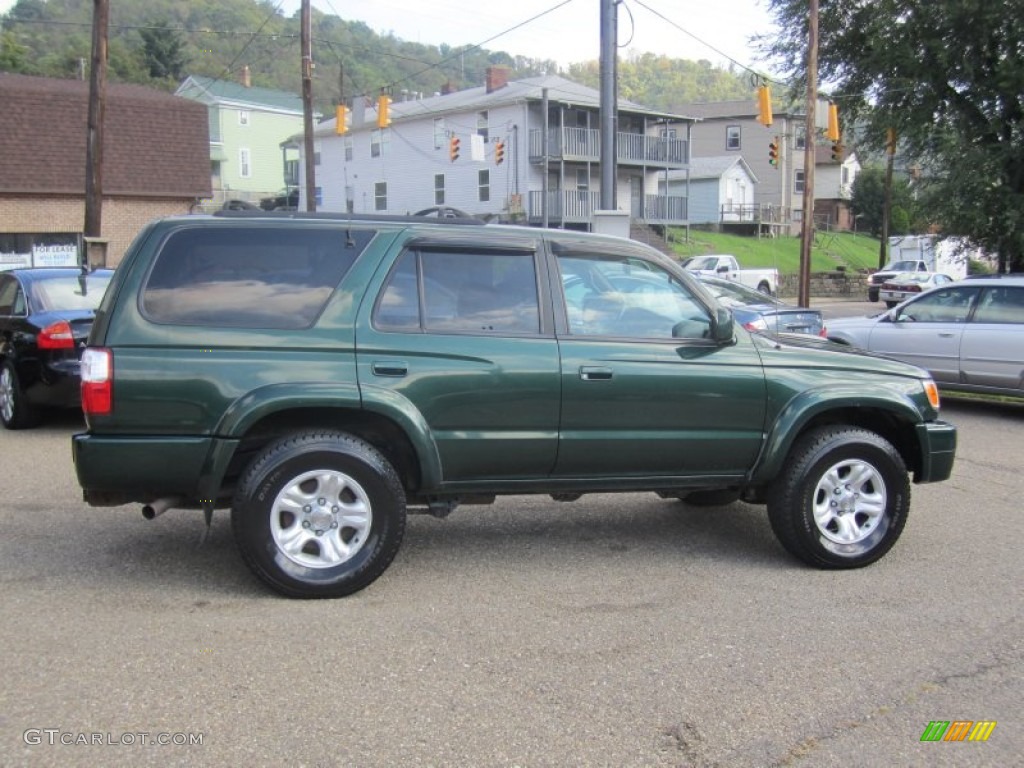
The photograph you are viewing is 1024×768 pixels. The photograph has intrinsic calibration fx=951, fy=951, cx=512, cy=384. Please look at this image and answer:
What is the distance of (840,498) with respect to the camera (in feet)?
17.9

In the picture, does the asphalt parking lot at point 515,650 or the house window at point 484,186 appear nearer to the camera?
the asphalt parking lot at point 515,650

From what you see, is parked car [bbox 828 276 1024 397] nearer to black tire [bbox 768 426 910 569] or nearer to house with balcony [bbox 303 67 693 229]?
black tire [bbox 768 426 910 569]

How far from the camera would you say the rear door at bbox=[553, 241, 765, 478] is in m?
5.10

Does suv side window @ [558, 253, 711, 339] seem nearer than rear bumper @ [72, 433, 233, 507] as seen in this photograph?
No

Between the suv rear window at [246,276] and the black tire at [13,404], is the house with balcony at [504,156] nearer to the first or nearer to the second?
the black tire at [13,404]

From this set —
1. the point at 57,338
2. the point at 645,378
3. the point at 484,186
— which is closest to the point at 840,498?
the point at 645,378

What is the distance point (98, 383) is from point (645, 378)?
2.77 m

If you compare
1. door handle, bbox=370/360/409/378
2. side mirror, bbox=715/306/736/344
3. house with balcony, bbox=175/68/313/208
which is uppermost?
house with balcony, bbox=175/68/313/208

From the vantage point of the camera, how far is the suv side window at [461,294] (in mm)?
4957

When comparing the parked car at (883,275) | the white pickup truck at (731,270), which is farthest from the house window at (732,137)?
the white pickup truck at (731,270)

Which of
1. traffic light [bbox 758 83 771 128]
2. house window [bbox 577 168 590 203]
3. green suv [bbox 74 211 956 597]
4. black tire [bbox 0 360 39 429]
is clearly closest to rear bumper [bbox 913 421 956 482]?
green suv [bbox 74 211 956 597]

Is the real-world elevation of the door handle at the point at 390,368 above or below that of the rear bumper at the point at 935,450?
above

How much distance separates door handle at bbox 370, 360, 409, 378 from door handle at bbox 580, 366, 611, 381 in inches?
37.2

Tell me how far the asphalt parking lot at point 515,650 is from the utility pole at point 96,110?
1141 cm
